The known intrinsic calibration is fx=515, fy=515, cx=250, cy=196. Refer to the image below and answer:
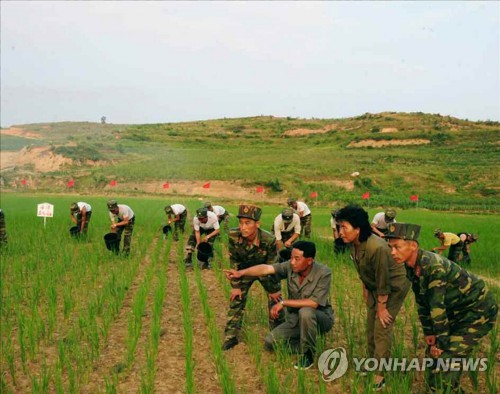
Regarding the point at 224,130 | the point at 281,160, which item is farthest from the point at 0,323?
the point at 224,130

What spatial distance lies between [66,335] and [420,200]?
80.4 feet

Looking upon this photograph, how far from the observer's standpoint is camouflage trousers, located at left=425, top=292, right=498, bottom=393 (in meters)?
4.02

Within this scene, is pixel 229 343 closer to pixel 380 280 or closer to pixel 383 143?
pixel 380 280

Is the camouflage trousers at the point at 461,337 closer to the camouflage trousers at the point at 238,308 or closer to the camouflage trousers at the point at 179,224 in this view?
the camouflage trousers at the point at 238,308

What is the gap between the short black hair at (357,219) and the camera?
15.0 feet

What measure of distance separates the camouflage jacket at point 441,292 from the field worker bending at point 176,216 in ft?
34.1

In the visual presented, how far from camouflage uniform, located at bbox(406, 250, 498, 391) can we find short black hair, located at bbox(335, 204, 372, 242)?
0.58 m

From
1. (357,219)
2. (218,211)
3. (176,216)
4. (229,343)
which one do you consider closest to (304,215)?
(218,211)

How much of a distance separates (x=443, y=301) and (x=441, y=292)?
3.8 inches

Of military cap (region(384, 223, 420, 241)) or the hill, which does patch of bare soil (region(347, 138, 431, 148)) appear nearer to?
the hill

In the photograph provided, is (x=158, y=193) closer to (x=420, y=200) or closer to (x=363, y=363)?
(x=420, y=200)

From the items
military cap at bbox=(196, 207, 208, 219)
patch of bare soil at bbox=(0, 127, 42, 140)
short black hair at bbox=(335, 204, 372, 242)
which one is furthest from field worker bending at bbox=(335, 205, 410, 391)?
patch of bare soil at bbox=(0, 127, 42, 140)

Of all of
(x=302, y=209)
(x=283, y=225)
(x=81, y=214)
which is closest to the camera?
(x=283, y=225)

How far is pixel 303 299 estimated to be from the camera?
5105mm
